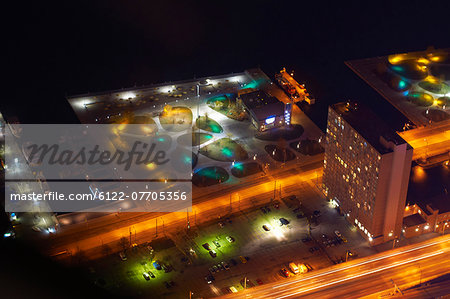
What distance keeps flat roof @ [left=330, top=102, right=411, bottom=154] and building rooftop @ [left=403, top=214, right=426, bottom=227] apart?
24.0 metres

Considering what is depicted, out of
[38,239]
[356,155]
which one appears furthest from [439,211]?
[38,239]

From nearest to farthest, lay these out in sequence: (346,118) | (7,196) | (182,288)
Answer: (182,288)
(346,118)
(7,196)

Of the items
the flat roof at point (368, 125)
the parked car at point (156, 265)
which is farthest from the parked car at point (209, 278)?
the flat roof at point (368, 125)

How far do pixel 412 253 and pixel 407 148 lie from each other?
27494mm

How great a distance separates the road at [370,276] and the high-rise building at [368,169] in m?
7.89

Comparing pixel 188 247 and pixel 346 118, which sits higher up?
pixel 346 118

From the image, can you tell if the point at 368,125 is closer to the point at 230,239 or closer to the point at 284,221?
the point at 284,221

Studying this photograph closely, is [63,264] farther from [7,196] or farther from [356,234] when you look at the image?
[356,234]

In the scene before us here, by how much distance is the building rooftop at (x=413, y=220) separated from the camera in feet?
613

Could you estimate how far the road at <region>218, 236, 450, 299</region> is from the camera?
17012 centimetres

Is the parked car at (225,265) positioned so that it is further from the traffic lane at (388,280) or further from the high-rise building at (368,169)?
the high-rise building at (368,169)

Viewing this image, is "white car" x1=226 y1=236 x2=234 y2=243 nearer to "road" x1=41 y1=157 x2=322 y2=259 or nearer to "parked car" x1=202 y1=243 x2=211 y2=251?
"parked car" x1=202 y1=243 x2=211 y2=251

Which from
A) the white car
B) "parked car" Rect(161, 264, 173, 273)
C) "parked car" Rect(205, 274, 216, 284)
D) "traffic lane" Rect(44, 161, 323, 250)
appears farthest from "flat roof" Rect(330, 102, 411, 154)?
"parked car" Rect(161, 264, 173, 273)

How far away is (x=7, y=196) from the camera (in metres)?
199
